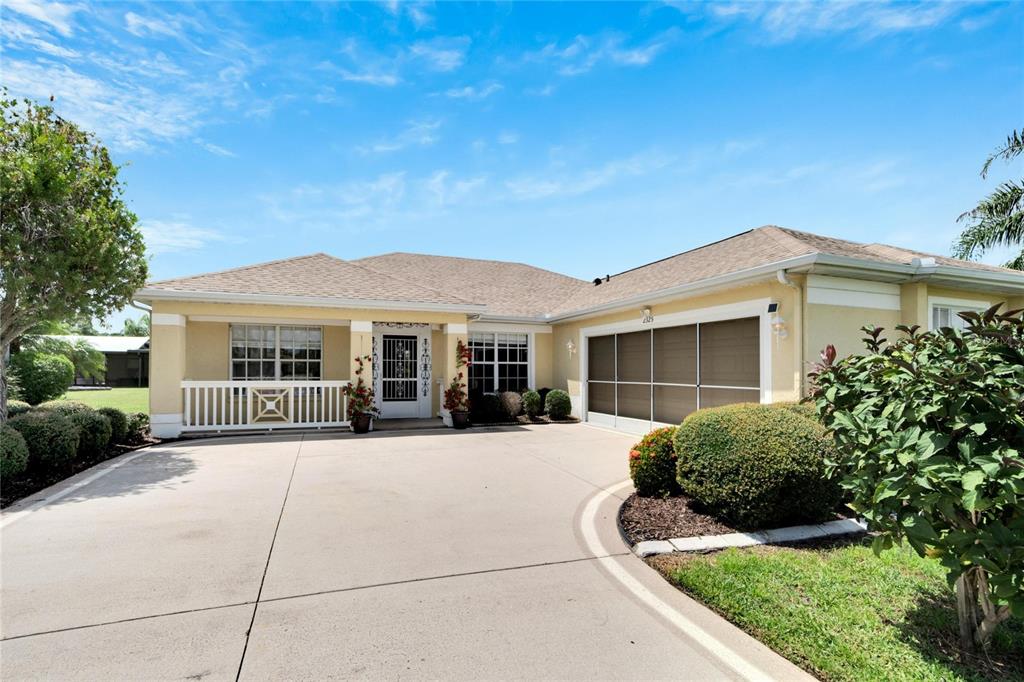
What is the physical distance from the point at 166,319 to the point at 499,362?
8.91 m

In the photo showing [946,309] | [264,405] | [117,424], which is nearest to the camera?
[946,309]

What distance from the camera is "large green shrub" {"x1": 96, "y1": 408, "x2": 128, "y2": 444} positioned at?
370 inches

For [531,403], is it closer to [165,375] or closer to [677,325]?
[677,325]

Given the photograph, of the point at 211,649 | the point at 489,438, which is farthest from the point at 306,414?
the point at 211,649

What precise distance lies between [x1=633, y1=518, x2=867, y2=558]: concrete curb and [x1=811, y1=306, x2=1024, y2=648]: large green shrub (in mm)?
1734

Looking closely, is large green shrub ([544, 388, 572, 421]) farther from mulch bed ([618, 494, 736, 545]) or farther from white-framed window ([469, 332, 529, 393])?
mulch bed ([618, 494, 736, 545])

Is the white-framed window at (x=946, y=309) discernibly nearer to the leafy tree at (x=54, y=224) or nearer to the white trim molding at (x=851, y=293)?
the white trim molding at (x=851, y=293)

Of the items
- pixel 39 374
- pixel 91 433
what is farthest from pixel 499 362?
pixel 39 374

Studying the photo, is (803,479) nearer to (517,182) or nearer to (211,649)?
(211,649)

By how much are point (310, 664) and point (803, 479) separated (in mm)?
4590

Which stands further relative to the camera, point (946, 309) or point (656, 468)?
point (946, 309)

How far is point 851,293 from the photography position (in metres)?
8.05

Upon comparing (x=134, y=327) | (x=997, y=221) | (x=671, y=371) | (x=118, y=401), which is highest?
(x=997, y=221)

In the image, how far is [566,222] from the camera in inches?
609
